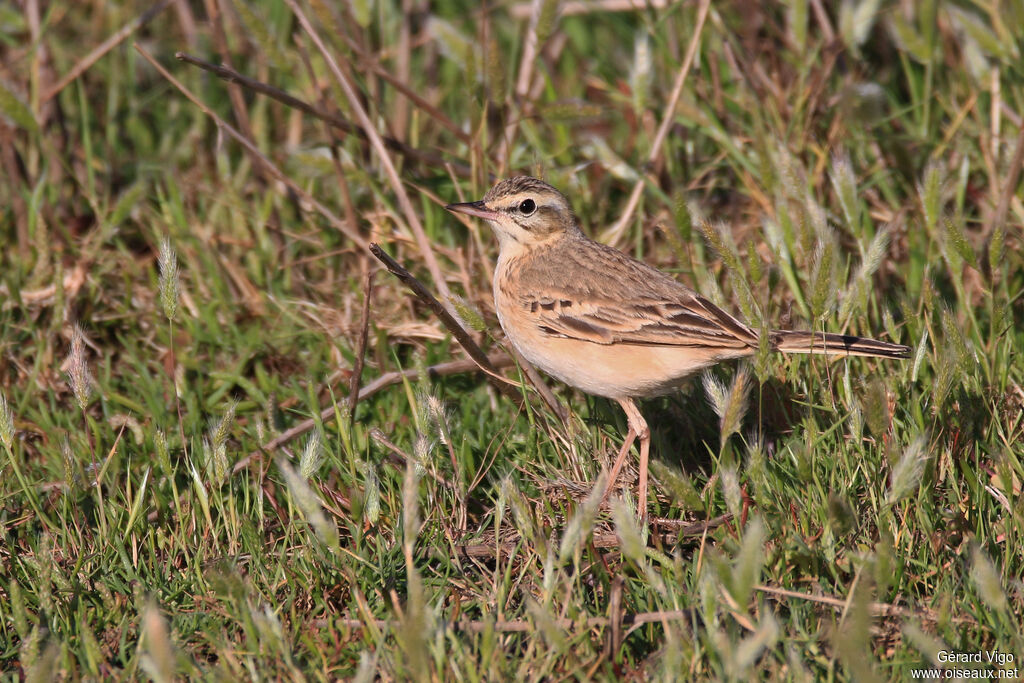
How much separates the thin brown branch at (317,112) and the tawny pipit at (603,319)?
1.14 meters

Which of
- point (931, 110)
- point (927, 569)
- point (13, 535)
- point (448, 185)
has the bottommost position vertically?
point (13, 535)

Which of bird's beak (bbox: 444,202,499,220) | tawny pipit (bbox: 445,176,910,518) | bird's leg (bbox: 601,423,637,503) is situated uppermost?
A: bird's beak (bbox: 444,202,499,220)

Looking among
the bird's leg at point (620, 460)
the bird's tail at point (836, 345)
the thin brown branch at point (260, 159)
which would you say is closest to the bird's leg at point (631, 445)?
the bird's leg at point (620, 460)

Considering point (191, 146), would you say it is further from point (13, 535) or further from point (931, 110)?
point (931, 110)

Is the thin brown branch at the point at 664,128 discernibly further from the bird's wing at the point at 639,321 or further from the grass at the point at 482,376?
the bird's wing at the point at 639,321

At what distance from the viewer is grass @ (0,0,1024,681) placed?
13.4 feet

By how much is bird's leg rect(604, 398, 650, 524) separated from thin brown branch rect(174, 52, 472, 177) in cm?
229

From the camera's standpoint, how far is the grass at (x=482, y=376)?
4094mm

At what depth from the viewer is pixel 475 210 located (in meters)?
5.91

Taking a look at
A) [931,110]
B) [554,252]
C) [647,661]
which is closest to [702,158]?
[931,110]

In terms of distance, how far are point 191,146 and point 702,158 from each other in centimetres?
389

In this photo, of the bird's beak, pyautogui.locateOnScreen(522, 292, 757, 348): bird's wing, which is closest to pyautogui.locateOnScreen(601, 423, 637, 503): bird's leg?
pyautogui.locateOnScreen(522, 292, 757, 348): bird's wing

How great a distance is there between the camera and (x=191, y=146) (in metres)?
8.26

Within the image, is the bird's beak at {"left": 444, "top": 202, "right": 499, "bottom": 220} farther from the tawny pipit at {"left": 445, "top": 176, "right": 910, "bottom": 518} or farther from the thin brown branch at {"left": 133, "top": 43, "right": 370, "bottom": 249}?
the thin brown branch at {"left": 133, "top": 43, "right": 370, "bottom": 249}
